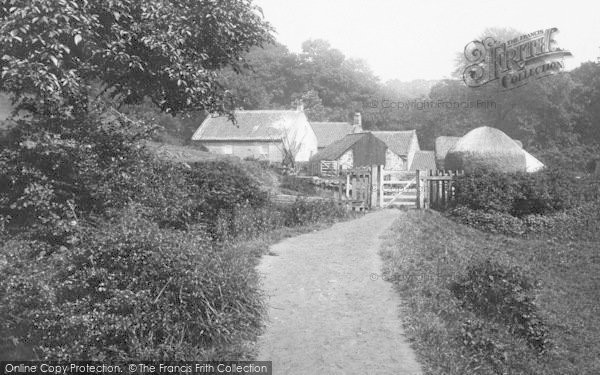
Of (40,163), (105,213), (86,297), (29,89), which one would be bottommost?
(86,297)

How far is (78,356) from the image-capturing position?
5.66 meters

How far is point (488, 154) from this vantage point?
19062 millimetres

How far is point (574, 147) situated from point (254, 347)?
5372 centimetres

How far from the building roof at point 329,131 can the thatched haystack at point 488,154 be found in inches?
1559

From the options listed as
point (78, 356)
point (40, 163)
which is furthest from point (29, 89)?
point (78, 356)

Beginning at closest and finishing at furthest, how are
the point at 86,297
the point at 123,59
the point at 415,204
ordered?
the point at 86,297, the point at 123,59, the point at 415,204

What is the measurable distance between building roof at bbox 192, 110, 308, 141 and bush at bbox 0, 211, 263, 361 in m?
42.2

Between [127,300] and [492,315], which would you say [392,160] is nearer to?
[492,315]

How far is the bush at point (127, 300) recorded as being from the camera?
5766 millimetres

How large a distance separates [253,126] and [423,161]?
54.0 ft

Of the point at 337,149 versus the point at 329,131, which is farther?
the point at 329,131

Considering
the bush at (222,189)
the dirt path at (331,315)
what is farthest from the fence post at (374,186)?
the dirt path at (331,315)

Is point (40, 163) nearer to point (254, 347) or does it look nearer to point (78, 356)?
point (78, 356)

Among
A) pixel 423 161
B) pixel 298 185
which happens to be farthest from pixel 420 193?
pixel 423 161
